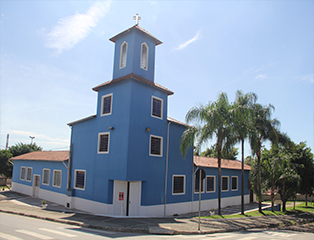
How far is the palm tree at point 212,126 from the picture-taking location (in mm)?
17312

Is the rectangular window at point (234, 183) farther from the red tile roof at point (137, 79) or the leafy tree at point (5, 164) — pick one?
the leafy tree at point (5, 164)

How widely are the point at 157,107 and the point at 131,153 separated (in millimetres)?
4332

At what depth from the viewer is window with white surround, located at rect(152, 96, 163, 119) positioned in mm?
17828

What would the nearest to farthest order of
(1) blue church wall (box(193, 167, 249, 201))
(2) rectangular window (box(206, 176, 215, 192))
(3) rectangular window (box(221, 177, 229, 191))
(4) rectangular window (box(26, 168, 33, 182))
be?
1. (1) blue church wall (box(193, 167, 249, 201))
2. (2) rectangular window (box(206, 176, 215, 192))
3. (3) rectangular window (box(221, 177, 229, 191))
4. (4) rectangular window (box(26, 168, 33, 182))

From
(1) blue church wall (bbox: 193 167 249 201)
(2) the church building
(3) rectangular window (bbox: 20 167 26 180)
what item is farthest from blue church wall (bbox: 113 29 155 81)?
(3) rectangular window (bbox: 20 167 26 180)

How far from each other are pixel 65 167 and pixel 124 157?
8389 mm

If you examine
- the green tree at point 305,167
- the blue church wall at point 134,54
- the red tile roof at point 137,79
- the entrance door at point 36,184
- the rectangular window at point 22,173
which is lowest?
the entrance door at point 36,184

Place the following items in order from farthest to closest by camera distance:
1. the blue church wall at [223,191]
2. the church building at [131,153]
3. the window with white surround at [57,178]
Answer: the window with white surround at [57,178]
the blue church wall at [223,191]
the church building at [131,153]

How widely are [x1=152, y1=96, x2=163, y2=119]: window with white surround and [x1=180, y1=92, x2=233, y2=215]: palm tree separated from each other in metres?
2.07

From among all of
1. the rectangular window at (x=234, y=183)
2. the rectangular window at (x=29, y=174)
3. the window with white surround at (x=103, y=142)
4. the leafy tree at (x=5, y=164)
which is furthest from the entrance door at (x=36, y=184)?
the rectangular window at (x=234, y=183)

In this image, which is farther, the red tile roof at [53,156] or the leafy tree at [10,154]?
the leafy tree at [10,154]

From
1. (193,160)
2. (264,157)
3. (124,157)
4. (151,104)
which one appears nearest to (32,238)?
(124,157)

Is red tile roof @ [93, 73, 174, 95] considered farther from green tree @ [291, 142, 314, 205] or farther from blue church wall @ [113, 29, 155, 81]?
green tree @ [291, 142, 314, 205]

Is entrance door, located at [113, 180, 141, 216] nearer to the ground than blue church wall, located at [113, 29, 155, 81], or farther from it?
nearer to the ground
